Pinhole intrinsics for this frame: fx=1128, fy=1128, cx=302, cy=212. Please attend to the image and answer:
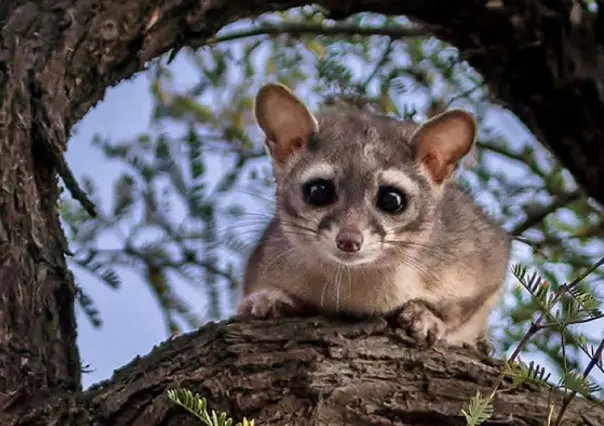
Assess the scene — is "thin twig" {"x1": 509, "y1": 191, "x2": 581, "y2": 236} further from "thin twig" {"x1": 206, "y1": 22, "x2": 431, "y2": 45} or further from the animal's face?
"thin twig" {"x1": 206, "y1": 22, "x2": 431, "y2": 45}

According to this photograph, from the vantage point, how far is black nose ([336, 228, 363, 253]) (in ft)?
13.1

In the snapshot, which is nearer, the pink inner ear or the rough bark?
the rough bark

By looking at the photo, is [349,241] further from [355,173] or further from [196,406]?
[196,406]

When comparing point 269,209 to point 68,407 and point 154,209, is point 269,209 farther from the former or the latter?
point 68,407

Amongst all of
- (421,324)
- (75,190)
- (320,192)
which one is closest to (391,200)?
(320,192)

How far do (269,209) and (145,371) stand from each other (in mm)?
1286

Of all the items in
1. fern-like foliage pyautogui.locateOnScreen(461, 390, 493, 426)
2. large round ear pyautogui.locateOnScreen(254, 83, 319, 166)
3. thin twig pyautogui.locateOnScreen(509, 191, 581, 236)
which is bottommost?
fern-like foliage pyautogui.locateOnScreen(461, 390, 493, 426)

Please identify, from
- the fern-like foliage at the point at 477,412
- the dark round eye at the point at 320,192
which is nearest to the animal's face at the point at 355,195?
the dark round eye at the point at 320,192

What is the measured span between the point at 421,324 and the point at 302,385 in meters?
0.63

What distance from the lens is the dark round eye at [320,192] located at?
4.31 m

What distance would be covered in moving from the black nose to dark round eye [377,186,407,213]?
301 millimetres

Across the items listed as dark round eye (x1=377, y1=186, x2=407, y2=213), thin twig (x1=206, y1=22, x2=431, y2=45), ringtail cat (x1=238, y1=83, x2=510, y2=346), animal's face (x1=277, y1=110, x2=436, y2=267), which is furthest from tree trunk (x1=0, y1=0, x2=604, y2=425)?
thin twig (x1=206, y1=22, x2=431, y2=45)

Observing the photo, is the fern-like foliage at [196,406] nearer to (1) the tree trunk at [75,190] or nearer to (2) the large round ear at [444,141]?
(1) the tree trunk at [75,190]

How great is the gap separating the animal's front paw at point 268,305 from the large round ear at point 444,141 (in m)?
0.82
